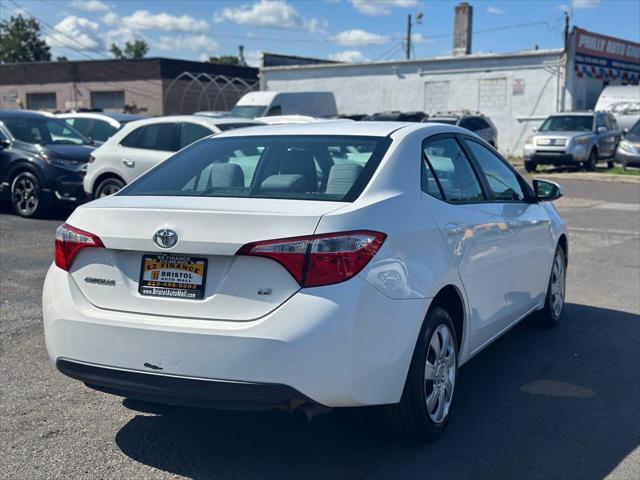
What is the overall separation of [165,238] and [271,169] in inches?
42.4

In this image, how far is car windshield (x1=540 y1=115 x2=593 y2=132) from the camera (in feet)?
86.3

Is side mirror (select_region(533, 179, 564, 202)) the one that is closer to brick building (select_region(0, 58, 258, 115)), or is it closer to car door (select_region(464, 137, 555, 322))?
car door (select_region(464, 137, 555, 322))

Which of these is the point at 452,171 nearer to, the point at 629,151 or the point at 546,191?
the point at 546,191

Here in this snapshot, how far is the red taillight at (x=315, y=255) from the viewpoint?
367 centimetres

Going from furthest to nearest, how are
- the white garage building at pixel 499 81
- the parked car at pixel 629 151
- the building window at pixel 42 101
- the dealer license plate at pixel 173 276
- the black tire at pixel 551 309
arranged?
the building window at pixel 42 101 → the white garage building at pixel 499 81 → the parked car at pixel 629 151 → the black tire at pixel 551 309 → the dealer license plate at pixel 173 276

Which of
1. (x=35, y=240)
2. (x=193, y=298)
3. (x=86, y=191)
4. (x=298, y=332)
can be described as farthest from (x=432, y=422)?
(x=86, y=191)

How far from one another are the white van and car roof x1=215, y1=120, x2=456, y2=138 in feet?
67.7

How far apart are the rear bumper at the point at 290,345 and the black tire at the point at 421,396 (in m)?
0.15

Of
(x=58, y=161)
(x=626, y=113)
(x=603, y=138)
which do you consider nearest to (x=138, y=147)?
(x=58, y=161)

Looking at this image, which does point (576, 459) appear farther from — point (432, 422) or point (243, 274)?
point (243, 274)

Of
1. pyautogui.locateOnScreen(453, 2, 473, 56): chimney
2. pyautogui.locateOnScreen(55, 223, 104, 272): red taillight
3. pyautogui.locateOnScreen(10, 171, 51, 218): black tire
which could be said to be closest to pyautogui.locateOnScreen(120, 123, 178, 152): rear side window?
pyautogui.locateOnScreen(10, 171, 51, 218): black tire

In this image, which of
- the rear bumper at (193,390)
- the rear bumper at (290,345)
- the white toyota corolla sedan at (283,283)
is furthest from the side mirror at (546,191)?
the rear bumper at (193,390)

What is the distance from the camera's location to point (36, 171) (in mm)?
12969

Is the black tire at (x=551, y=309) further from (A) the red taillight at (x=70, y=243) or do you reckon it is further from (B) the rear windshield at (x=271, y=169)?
(A) the red taillight at (x=70, y=243)
